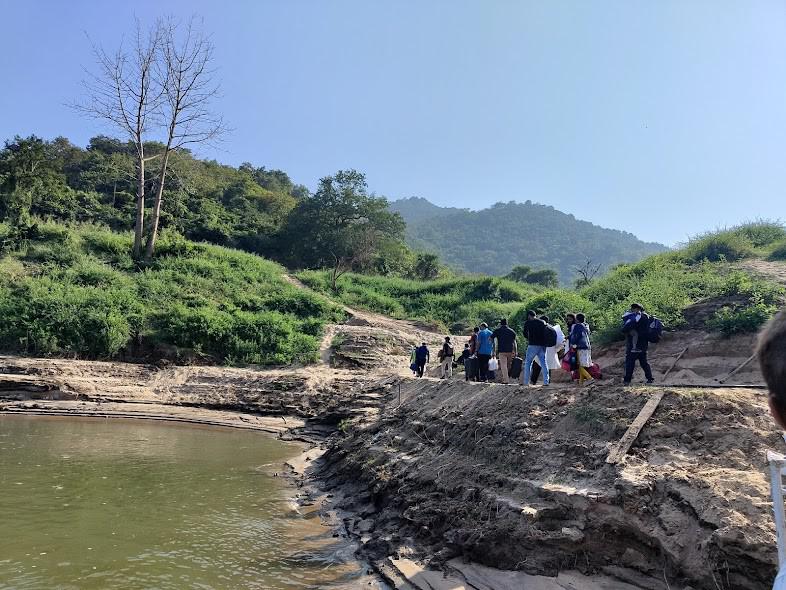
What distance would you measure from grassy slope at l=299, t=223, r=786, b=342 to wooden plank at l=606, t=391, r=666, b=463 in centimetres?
665

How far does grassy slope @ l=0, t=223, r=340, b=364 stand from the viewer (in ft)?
71.1

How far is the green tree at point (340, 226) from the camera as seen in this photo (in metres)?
44.3

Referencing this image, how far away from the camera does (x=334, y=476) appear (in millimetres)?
11344

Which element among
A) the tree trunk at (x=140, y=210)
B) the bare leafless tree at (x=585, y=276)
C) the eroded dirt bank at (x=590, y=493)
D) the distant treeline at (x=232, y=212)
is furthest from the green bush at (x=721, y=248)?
the tree trunk at (x=140, y=210)

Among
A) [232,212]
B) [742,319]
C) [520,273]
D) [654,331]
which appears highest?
[232,212]

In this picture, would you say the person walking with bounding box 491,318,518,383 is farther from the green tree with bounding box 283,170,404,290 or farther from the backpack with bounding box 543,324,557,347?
the green tree with bounding box 283,170,404,290

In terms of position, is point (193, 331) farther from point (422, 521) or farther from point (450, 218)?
point (450, 218)

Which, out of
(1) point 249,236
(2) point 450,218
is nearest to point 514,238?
(2) point 450,218

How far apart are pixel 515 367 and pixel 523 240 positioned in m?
144

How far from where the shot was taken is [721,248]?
21.3m

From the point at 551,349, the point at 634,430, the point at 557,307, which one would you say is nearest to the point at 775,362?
the point at 634,430

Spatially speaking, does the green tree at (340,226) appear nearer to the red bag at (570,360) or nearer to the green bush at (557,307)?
the green bush at (557,307)

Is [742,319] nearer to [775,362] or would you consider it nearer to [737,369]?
[737,369]

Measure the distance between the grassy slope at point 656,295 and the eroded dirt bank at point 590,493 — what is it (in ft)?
22.3
